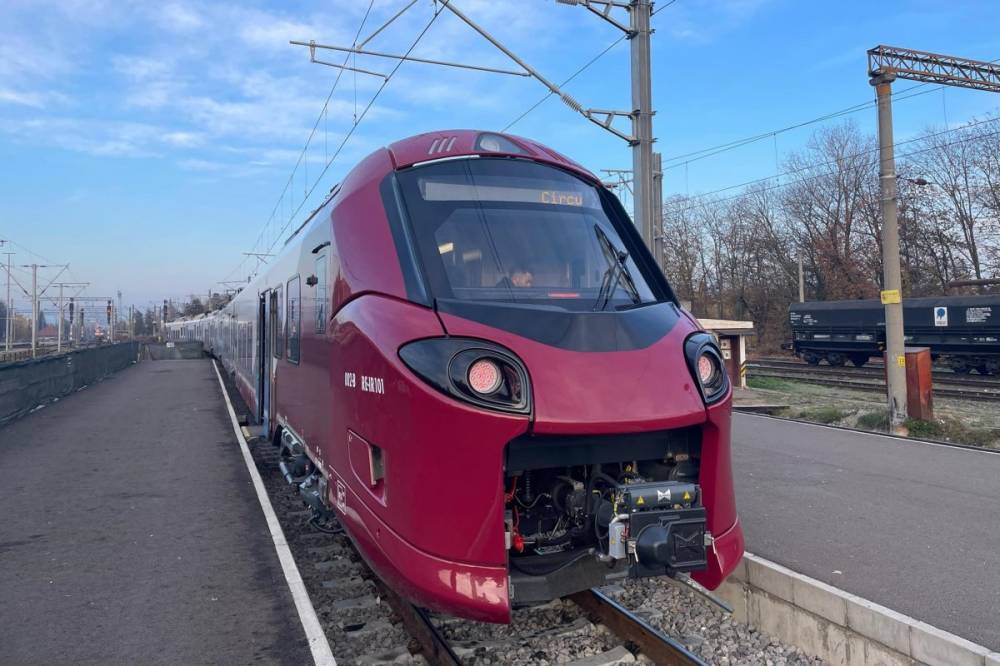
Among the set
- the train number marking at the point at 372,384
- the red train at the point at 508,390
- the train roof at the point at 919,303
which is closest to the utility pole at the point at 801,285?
the train roof at the point at 919,303

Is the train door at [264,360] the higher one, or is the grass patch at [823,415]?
the train door at [264,360]

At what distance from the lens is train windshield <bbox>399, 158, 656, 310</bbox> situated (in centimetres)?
445

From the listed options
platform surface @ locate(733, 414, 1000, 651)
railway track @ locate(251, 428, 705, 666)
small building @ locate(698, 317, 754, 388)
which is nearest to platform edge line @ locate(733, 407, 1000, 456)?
platform surface @ locate(733, 414, 1000, 651)

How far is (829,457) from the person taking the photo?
32.7ft

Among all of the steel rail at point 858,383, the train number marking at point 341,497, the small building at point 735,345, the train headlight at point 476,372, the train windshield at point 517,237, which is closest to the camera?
the train headlight at point 476,372

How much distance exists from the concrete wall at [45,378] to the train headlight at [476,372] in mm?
15002

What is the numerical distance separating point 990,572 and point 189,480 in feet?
29.2

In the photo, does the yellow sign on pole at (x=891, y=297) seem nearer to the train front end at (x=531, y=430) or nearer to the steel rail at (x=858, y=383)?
the steel rail at (x=858, y=383)

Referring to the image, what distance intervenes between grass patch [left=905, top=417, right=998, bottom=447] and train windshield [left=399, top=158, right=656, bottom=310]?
9329 millimetres

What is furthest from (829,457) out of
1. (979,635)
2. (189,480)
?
(189,480)

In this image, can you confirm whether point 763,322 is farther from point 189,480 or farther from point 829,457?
point 189,480

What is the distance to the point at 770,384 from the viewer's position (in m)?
23.3

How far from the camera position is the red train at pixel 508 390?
364 cm

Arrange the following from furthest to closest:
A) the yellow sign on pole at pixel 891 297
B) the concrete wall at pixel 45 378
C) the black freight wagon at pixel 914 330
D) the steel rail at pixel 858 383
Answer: the black freight wagon at pixel 914 330 → the steel rail at pixel 858 383 → the concrete wall at pixel 45 378 → the yellow sign on pole at pixel 891 297
